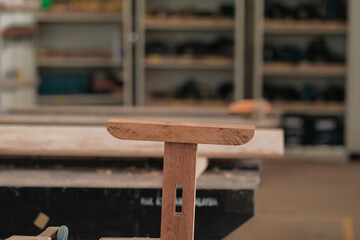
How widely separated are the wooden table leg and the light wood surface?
0.94 meters

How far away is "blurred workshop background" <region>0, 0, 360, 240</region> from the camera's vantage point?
657cm

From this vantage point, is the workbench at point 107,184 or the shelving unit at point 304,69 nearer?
the workbench at point 107,184

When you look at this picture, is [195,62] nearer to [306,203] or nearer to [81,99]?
[81,99]

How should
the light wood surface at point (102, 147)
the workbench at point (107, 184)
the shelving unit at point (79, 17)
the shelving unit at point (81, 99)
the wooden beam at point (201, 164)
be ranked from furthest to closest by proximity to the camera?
1. the shelving unit at point (81, 99)
2. the shelving unit at point (79, 17)
3. the light wood surface at point (102, 147)
4. the wooden beam at point (201, 164)
5. the workbench at point (107, 184)

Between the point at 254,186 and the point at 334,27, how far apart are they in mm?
4797

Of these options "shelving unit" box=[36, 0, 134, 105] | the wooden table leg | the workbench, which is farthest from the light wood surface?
"shelving unit" box=[36, 0, 134, 105]

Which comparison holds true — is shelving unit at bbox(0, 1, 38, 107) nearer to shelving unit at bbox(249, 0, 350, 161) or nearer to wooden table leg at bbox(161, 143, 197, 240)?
shelving unit at bbox(249, 0, 350, 161)

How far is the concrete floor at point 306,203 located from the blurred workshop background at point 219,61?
0.11m

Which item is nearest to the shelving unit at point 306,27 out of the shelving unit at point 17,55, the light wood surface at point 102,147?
the shelving unit at point 17,55

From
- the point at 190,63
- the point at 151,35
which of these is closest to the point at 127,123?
Answer: the point at 190,63

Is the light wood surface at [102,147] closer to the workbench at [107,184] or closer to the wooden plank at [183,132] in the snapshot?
the workbench at [107,184]

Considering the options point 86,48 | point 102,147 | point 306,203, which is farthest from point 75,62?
point 102,147

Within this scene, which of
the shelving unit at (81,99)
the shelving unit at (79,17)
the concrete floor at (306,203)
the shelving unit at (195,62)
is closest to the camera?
the concrete floor at (306,203)

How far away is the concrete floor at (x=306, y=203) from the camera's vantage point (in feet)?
13.7
